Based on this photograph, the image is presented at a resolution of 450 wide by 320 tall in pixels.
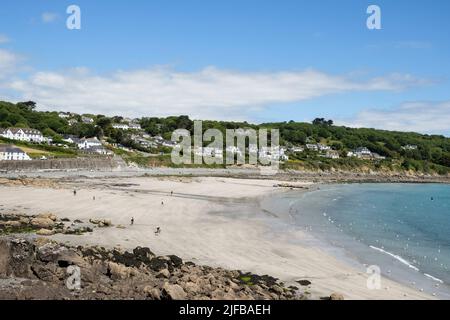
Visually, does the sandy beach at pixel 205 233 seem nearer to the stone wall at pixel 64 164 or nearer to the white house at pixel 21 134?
the stone wall at pixel 64 164

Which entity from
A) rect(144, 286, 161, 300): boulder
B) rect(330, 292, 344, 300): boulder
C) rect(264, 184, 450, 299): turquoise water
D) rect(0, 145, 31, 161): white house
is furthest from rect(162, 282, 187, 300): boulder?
rect(0, 145, 31, 161): white house

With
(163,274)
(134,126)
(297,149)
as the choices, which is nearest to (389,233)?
(163,274)

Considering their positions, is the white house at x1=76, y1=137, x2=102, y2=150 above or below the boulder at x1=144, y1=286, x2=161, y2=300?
above

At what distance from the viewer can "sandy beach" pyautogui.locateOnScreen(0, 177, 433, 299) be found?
822 inches

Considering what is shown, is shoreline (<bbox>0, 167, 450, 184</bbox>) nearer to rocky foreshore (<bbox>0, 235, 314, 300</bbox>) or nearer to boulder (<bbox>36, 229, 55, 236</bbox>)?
boulder (<bbox>36, 229, 55, 236</bbox>)

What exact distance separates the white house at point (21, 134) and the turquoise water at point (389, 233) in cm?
7021

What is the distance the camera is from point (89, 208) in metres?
35.9

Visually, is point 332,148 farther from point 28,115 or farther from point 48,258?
point 48,258

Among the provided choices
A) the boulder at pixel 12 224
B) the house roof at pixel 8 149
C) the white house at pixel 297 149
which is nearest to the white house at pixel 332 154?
the white house at pixel 297 149

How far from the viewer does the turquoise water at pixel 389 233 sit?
24031 millimetres

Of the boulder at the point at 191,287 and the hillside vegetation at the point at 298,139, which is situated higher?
the hillside vegetation at the point at 298,139

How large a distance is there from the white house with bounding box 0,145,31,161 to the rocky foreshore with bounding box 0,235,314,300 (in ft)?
212

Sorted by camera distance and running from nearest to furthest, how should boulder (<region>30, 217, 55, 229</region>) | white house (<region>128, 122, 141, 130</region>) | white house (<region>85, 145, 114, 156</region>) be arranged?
boulder (<region>30, 217, 55, 229</region>) → white house (<region>85, 145, 114, 156</region>) → white house (<region>128, 122, 141, 130</region>)
